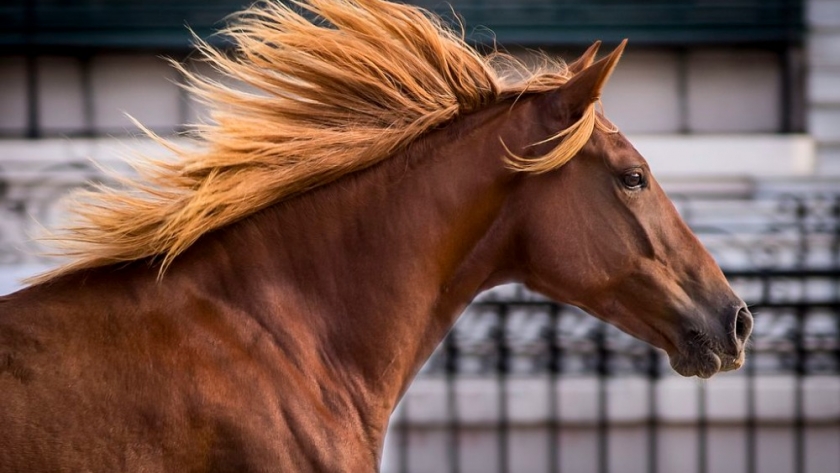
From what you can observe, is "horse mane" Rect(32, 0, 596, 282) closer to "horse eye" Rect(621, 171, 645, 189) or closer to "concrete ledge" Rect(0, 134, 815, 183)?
"horse eye" Rect(621, 171, 645, 189)

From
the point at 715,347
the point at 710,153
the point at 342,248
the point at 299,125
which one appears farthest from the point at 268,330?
the point at 710,153

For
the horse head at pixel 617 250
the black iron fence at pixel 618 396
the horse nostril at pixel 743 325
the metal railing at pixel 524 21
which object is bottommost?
the black iron fence at pixel 618 396

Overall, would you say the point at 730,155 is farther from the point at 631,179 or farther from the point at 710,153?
the point at 631,179

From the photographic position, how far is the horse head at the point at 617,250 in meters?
2.85

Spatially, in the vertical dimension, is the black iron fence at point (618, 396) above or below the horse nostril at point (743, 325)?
below

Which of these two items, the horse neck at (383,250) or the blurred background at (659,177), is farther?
the blurred background at (659,177)

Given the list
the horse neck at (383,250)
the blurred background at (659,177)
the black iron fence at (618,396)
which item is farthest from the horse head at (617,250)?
the black iron fence at (618,396)

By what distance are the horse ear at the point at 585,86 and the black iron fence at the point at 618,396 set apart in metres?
2.84

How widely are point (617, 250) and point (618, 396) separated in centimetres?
310

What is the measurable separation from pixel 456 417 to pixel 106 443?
3.53 meters

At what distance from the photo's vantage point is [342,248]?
2.79 meters

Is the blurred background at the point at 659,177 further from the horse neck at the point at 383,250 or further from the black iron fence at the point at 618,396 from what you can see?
the horse neck at the point at 383,250

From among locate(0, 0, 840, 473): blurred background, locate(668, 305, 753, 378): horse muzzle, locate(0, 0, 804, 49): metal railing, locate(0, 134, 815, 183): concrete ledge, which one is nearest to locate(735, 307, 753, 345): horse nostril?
locate(668, 305, 753, 378): horse muzzle

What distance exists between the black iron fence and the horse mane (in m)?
2.83
